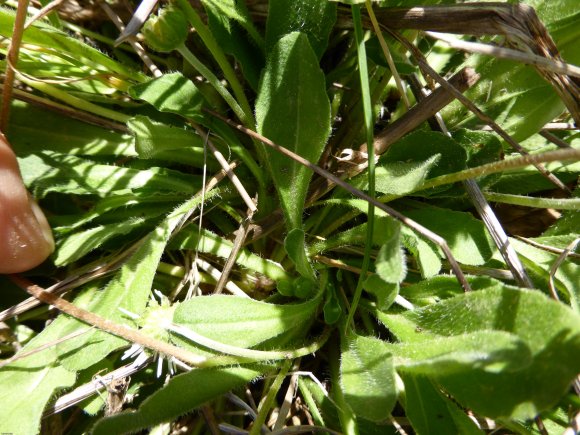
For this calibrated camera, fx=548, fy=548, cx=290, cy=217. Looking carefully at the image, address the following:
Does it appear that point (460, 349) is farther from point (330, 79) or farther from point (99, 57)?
point (99, 57)

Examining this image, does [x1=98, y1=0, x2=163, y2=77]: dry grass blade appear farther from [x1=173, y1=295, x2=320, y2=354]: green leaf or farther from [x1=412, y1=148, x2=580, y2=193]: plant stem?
[x1=412, y1=148, x2=580, y2=193]: plant stem

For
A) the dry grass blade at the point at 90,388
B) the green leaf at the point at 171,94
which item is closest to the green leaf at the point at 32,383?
the dry grass blade at the point at 90,388

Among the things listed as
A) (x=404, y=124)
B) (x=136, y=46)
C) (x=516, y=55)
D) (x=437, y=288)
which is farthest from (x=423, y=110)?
(x=136, y=46)

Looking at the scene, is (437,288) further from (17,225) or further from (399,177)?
(17,225)

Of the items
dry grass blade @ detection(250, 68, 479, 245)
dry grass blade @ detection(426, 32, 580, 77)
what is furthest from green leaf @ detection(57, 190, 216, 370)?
dry grass blade @ detection(426, 32, 580, 77)

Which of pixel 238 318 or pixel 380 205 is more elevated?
pixel 380 205

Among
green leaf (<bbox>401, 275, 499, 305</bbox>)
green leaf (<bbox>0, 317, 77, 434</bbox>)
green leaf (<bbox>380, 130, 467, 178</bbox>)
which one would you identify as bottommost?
green leaf (<bbox>0, 317, 77, 434</bbox>)

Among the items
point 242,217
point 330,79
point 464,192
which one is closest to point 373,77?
point 330,79
